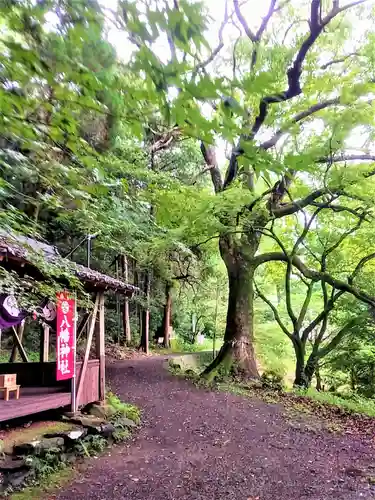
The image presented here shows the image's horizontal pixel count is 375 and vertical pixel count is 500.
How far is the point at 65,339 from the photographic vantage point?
717 centimetres

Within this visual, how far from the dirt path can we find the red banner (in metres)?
1.52

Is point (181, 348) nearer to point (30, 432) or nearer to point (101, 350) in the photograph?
point (101, 350)

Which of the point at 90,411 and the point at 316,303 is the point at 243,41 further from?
the point at 316,303

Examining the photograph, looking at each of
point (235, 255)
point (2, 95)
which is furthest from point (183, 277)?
point (2, 95)

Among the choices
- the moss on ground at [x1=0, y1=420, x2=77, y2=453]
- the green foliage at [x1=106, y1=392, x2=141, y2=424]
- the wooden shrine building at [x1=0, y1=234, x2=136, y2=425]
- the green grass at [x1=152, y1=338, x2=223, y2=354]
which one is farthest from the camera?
the green grass at [x1=152, y1=338, x2=223, y2=354]

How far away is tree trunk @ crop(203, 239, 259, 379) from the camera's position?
39.5 feet

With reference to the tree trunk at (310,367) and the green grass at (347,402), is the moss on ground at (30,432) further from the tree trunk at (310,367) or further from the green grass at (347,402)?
the tree trunk at (310,367)

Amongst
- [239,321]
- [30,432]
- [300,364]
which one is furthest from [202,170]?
[30,432]

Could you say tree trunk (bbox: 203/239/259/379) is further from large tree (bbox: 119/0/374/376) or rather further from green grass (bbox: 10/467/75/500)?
green grass (bbox: 10/467/75/500)

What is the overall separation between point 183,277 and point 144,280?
245 centimetres

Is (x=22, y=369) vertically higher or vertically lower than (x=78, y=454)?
higher

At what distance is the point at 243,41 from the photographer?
423 inches

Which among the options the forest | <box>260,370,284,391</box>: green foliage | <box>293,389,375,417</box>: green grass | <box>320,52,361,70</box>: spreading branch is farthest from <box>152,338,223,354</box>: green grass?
<box>320,52,361,70</box>: spreading branch

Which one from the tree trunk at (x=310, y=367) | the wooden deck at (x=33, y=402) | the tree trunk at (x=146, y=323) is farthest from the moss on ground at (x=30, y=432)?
the tree trunk at (x=146, y=323)
